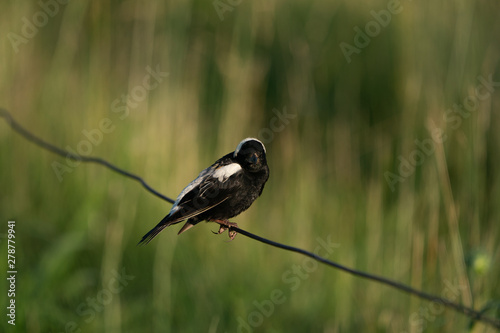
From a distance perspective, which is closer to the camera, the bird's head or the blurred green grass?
the bird's head

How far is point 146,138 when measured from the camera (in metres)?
4.96

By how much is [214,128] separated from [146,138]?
2.44 feet

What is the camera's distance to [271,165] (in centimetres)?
543

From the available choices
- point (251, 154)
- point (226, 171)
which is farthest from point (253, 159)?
point (226, 171)

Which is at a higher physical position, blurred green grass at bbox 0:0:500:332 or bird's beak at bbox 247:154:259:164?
blurred green grass at bbox 0:0:500:332

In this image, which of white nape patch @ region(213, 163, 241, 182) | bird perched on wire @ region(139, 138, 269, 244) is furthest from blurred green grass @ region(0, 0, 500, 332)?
white nape patch @ region(213, 163, 241, 182)

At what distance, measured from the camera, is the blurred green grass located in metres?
3.66

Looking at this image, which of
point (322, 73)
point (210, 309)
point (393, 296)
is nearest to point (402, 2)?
point (322, 73)

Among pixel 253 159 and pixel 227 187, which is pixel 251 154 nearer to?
pixel 253 159

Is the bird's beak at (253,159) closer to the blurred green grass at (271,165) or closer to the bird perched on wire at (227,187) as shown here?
the bird perched on wire at (227,187)

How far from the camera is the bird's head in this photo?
8.92 feet

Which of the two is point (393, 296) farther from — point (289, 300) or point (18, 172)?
point (18, 172)

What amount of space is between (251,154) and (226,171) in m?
0.14

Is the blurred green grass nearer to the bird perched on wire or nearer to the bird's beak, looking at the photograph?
the bird perched on wire
